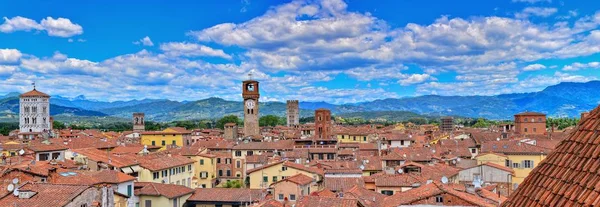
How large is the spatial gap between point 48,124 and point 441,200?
15857cm

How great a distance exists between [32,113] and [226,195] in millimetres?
135509

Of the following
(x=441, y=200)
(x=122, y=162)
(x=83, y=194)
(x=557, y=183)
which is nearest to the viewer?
(x=557, y=183)

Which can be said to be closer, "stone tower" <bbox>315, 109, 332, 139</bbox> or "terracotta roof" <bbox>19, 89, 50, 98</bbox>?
"stone tower" <bbox>315, 109, 332, 139</bbox>

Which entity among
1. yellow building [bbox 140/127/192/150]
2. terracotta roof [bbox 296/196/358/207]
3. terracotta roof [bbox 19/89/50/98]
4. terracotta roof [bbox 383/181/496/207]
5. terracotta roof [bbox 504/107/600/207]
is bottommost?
terracotta roof [bbox 296/196/358/207]

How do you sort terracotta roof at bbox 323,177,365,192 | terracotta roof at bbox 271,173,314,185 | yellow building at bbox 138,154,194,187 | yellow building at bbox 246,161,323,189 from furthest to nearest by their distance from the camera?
yellow building at bbox 246,161,323,189
yellow building at bbox 138,154,194,187
terracotta roof at bbox 271,173,314,185
terracotta roof at bbox 323,177,365,192

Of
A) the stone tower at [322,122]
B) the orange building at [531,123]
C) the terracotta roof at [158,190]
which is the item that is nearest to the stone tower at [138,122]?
the stone tower at [322,122]

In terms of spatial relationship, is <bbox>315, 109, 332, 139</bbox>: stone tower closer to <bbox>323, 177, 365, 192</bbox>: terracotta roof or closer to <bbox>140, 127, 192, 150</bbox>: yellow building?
<bbox>140, 127, 192, 150</bbox>: yellow building

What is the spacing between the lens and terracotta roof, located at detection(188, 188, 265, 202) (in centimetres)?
4269

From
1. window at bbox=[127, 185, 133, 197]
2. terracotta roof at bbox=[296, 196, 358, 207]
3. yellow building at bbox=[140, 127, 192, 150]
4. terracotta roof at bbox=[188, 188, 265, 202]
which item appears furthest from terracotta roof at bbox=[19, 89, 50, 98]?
terracotta roof at bbox=[296, 196, 358, 207]

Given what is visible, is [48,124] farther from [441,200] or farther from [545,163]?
[545,163]

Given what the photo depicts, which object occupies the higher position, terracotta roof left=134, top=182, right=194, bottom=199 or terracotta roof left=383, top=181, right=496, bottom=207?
terracotta roof left=383, top=181, right=496, bottom=207

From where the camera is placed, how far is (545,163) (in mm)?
4910

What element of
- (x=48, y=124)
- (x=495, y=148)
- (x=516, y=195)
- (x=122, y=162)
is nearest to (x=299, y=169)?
(x=122, y=162)

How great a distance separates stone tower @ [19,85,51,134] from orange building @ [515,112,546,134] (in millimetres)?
125675
